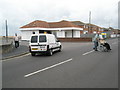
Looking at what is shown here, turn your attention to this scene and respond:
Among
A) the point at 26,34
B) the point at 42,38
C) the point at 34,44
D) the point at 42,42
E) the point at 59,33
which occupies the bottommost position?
the point at 34,44

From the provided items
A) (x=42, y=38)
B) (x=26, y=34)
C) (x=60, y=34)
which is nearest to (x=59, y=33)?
(x=60, y=34)

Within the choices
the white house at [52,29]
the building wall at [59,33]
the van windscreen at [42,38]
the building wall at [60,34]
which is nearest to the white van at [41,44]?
the van windscreen at [42,38]

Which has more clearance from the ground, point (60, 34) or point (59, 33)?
point (59, 33)

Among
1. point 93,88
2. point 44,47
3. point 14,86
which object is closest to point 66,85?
point 93,88

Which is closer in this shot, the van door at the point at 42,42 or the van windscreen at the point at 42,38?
the van door at the point at 42,42

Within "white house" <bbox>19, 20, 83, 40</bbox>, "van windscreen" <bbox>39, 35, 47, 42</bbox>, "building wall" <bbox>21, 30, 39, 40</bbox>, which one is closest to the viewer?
"van windscreen" <bbox>39, 35, 47, 42</bbox>

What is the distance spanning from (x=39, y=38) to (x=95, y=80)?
23.8 ft

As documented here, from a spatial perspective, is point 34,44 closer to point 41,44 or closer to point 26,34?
point 41,44

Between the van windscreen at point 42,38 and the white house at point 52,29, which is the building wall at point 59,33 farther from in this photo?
the van windscreen at point 42,38

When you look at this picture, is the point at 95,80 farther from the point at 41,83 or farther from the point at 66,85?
the point at 41,83

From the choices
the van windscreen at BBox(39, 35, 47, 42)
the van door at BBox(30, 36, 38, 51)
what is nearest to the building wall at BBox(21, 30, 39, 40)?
the van door at BBox(30, 36, 38, 51)

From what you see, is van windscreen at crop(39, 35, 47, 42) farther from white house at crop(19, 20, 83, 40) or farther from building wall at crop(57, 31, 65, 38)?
building wall at crop(57, 31, 65, 38)

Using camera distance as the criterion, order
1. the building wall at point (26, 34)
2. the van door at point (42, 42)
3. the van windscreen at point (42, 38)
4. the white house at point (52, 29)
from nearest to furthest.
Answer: the van door at point (42, 42), the van windscreen at point (42, 38), the white house at point (52, 29), the building wall at point (26, 34)

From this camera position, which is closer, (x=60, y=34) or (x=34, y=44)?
(x=34, y=44)
